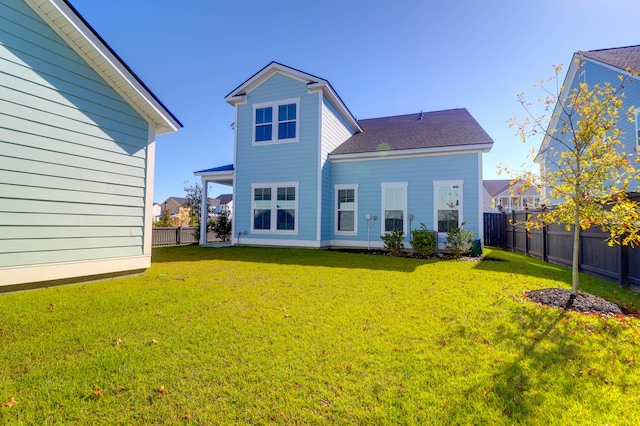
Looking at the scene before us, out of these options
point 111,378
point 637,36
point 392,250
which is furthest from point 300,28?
point 637,36

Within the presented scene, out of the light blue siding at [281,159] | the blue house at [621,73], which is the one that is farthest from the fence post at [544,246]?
the light blue siding at [281,159]

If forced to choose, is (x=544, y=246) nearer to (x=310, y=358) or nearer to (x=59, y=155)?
(x=310, y=358)

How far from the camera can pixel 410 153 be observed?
1123 cm

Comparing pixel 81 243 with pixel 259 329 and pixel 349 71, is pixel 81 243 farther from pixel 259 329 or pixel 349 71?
pixel 349 71

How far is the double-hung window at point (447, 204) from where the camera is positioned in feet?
35.0

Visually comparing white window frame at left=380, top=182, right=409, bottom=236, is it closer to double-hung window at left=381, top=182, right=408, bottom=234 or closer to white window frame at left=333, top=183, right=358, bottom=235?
double-hung window at left=381, top=182, right=408, bottom=234

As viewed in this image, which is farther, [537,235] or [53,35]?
[537,235]

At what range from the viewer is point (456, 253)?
9773 mm

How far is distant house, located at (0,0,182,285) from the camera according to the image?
4.75 m

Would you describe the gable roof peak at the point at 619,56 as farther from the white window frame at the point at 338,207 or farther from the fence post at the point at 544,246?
the white window frame at the point at 338,207

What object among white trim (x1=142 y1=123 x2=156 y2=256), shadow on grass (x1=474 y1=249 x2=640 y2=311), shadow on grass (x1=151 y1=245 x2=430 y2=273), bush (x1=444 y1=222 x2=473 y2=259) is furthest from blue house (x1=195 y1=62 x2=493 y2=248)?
white trim (x1=142 y1=123 x2=156 y2=256)

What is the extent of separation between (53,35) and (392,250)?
34.3 ft

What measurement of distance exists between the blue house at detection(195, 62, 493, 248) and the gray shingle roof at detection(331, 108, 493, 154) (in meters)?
0.05

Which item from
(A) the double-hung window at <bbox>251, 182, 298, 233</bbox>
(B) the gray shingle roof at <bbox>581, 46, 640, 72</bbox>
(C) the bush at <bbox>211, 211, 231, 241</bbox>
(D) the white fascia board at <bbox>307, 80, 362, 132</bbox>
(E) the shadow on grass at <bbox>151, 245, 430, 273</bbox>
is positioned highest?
(B) the gray shingle roof at <bbox>581, 46, 640, 72</bbox>
